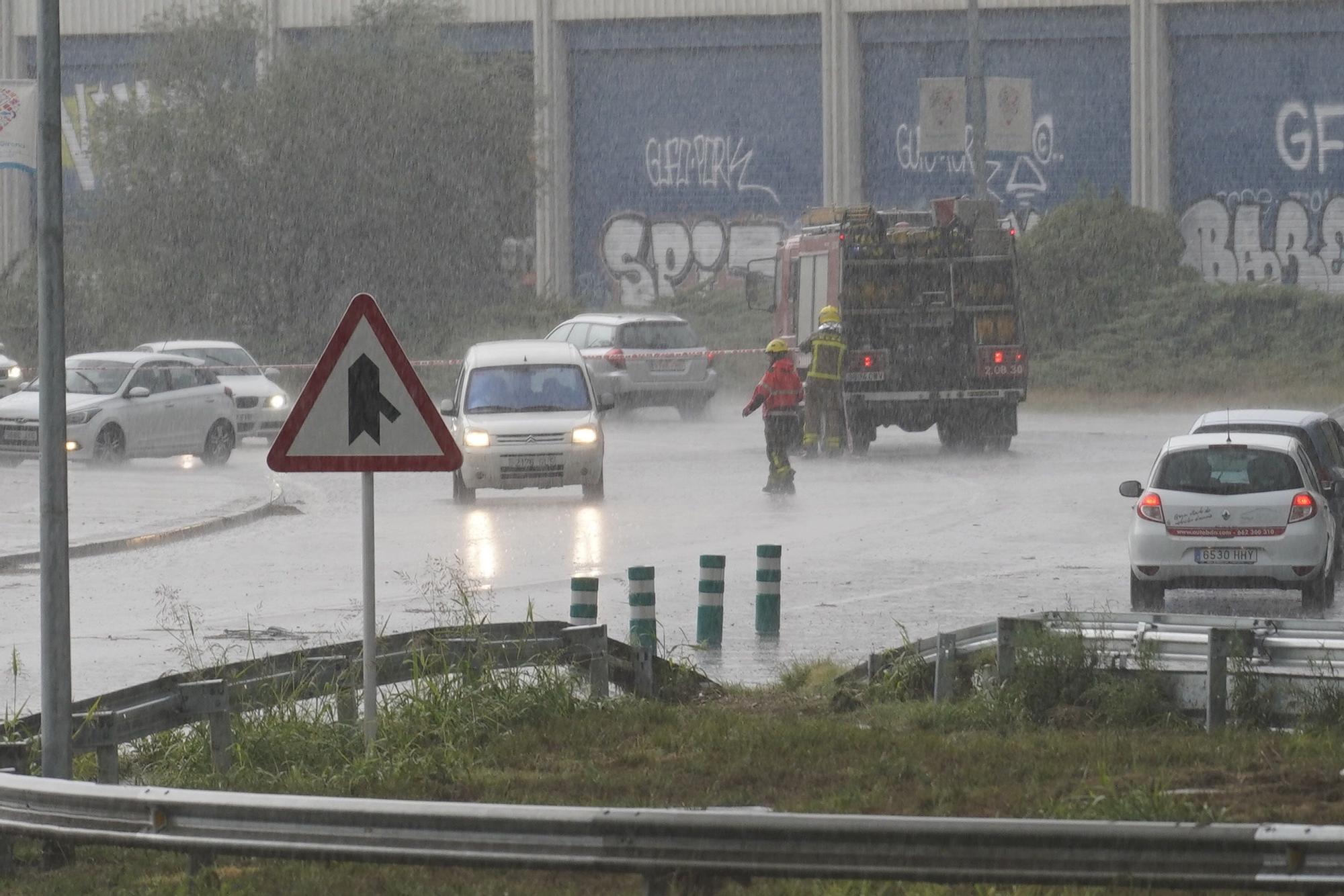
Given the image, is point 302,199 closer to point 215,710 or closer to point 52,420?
point 215,710

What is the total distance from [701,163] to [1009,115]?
14.5m

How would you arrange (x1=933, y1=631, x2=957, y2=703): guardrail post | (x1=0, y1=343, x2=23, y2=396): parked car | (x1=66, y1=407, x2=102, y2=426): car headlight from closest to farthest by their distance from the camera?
(x1=933, y1=631, x2=957, y2=703): guardrail post
(x1=66, y1=407, x2=102, y2=426): car headlight
(x1=0, y1=343, x2=23, y2=396): parked car

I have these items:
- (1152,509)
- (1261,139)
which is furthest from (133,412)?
(1261,139)

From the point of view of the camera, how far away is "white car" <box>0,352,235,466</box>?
87.8 feet

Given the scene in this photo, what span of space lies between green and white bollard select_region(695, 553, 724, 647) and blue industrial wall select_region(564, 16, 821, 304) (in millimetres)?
40169

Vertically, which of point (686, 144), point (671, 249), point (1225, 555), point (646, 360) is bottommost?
point (1225, 555)

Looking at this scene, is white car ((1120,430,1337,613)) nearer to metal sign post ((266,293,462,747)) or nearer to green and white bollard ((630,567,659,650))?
green and white bollard ((630,567,659,650))

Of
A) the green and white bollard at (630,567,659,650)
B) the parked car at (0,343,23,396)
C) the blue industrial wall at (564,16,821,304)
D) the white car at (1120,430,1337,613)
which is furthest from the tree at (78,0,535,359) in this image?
the green and white bollard at (630,567,659,650)

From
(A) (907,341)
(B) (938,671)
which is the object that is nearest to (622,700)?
(B) (938,671)

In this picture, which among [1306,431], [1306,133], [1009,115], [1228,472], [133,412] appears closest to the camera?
[1228,472]

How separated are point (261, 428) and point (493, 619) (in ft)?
57.9

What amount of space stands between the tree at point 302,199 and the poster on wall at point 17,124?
765 inches

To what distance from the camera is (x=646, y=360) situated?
3384cm

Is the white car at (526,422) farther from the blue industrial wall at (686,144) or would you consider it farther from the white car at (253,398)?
the blue industrial wall at (686,144)
